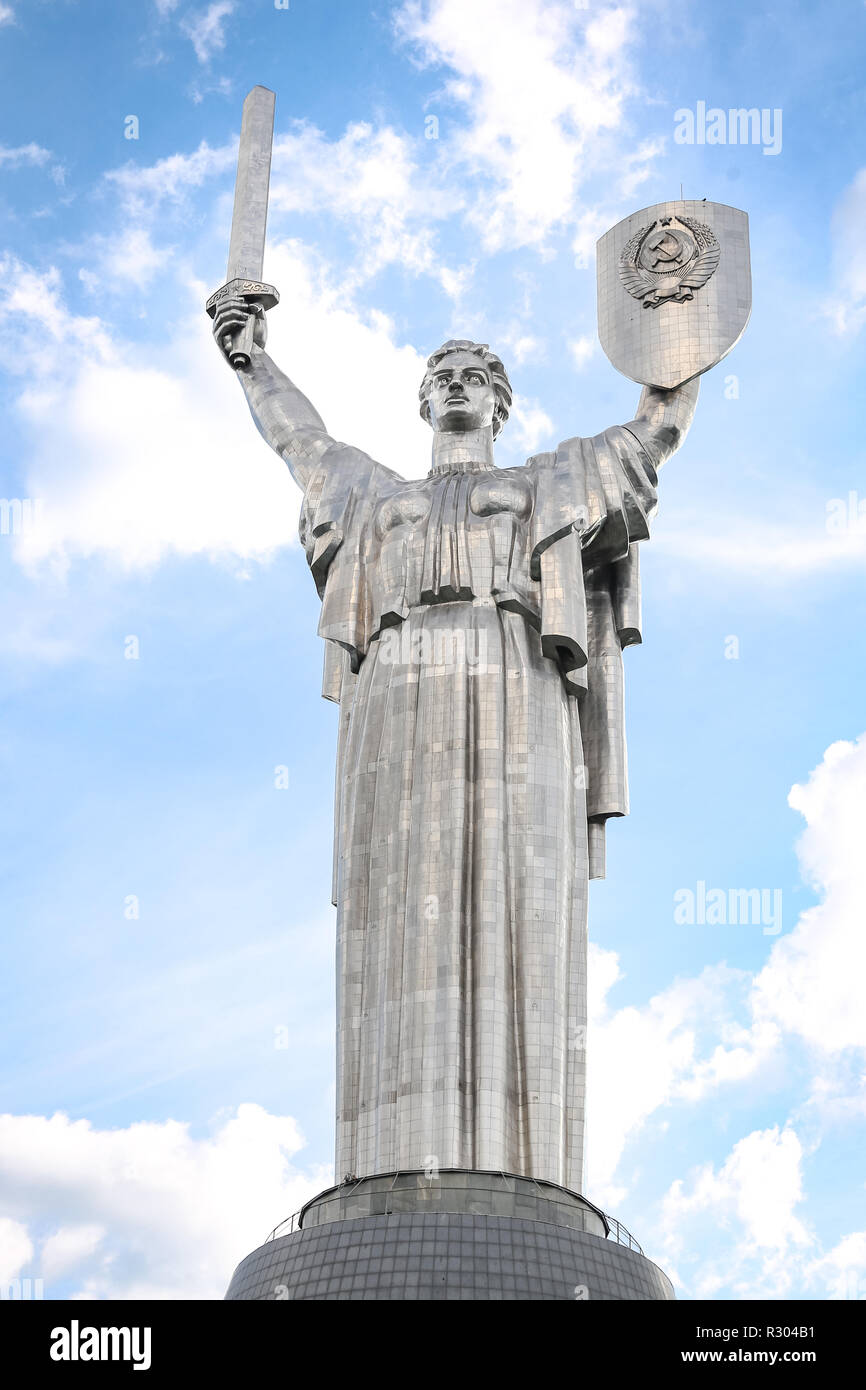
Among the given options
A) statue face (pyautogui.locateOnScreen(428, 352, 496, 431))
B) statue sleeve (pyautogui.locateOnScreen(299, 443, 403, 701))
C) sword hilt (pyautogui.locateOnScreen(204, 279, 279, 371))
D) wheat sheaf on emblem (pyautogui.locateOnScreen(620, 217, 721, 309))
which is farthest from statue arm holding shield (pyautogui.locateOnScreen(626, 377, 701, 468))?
sword hilt (pyautogui.locateOnScreen(204, 279, 279, 371))

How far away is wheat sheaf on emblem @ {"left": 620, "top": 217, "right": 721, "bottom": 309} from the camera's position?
49.5ft

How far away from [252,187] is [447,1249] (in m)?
10.6

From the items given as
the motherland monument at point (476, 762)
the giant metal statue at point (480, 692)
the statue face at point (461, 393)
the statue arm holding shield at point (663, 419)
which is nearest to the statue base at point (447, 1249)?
the motherland monument at point (476, 762)

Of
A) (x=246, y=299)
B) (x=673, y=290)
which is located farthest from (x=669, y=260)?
(x=246, y=299)

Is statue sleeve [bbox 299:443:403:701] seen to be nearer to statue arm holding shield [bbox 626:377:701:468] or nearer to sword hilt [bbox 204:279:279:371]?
sword hilt [bbox 204:279:279:371]

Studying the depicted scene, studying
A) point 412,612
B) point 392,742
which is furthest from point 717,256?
point 392,742

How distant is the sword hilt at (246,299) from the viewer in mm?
15742

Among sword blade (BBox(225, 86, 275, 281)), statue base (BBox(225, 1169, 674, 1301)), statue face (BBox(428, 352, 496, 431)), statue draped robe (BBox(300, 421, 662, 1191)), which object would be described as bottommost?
statue base (BBox(225, 1169, 674, 1301))

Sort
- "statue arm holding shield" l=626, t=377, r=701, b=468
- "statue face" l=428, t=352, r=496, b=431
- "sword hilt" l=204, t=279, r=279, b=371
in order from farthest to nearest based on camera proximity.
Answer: "sword hilt" l=204, t=279, r=279, b=371, "statue face" l=428, t=352, r=496, b=431, "statue arm holding shield" l=626, t=377, r=701, b=468

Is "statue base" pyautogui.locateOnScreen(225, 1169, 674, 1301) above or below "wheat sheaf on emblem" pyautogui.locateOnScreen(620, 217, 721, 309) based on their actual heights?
below

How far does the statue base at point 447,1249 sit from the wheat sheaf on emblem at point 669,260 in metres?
8.09

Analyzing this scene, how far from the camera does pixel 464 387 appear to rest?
15.0m
